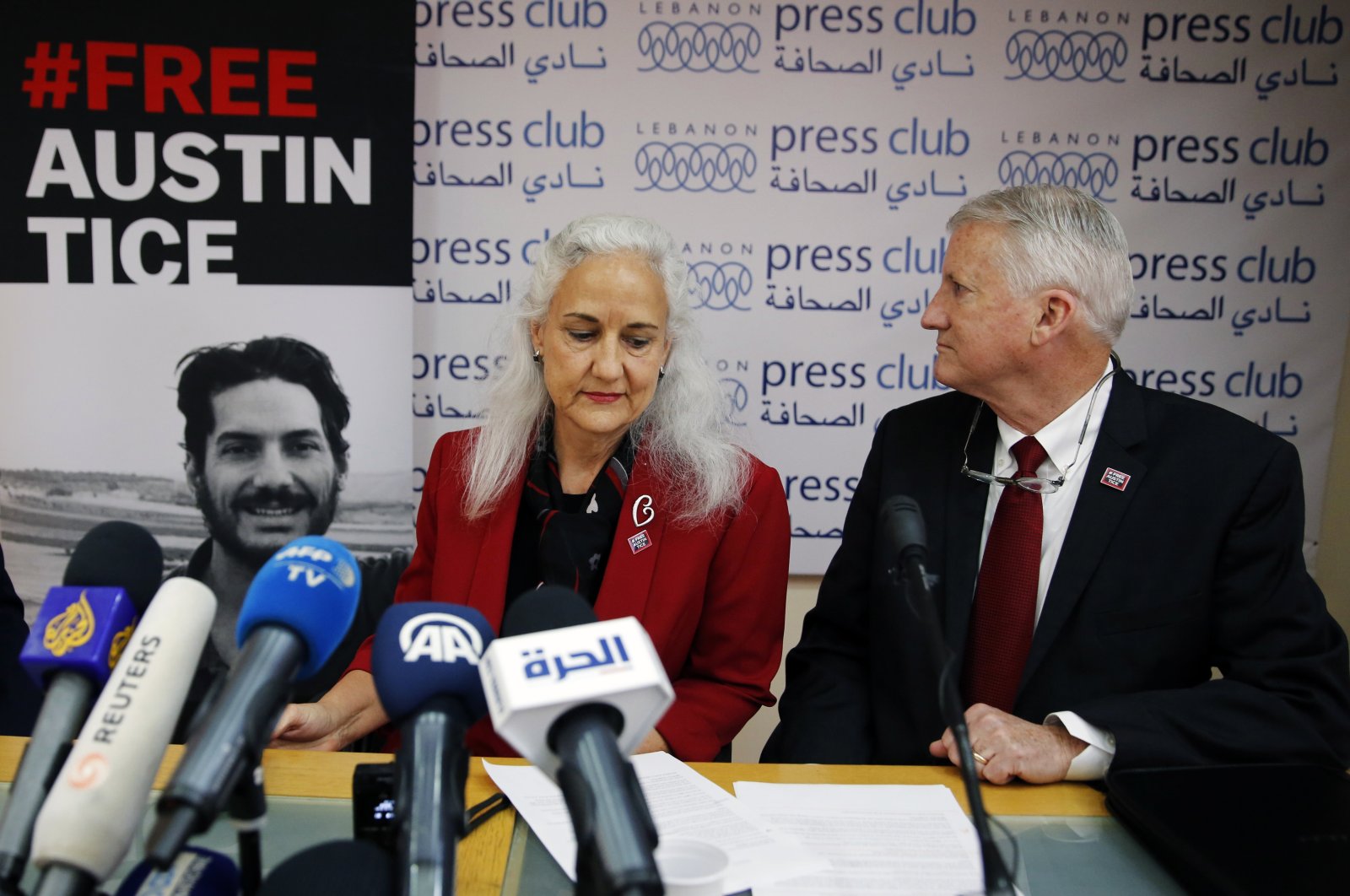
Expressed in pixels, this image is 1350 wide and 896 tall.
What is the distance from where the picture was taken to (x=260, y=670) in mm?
679

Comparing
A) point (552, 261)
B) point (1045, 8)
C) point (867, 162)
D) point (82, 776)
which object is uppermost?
point (1045, 8)

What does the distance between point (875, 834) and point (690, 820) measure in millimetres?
240

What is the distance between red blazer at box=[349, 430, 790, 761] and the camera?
2.00 m

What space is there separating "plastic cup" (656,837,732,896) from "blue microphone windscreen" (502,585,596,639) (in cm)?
29

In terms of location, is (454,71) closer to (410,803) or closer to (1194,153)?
(1194,153)

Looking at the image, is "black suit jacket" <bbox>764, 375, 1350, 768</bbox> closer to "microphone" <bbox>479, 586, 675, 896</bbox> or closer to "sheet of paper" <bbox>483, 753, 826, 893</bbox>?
"sheet of paper" <bbox>483, 753, 826, 893</bbox>

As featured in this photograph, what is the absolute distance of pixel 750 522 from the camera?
6.86ft

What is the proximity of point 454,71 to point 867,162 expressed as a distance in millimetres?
1193

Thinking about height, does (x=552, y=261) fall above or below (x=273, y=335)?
above

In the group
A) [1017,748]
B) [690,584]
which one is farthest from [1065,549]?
[690,584]

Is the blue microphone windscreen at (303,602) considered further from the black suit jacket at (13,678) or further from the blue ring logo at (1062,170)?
the blue ring logo at (1062,170)

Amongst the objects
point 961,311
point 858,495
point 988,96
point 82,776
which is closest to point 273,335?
point 858,495

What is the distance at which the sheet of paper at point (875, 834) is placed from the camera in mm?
1186

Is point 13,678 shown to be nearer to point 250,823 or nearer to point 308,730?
point 308,730
